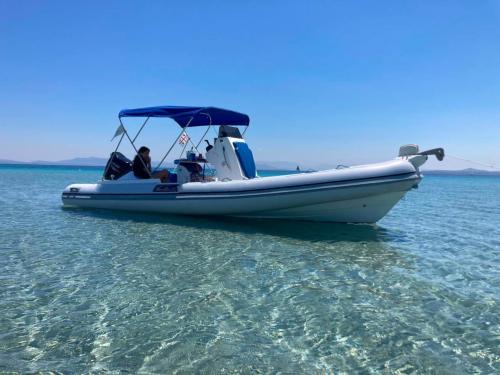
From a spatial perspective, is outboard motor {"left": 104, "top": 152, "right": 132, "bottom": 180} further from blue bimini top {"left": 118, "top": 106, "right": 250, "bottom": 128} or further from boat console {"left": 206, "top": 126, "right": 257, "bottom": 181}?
boat console {"left": 206, "top": 126, "right": 257, "bottom": 181}

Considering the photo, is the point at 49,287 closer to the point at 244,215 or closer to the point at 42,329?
the point at 42,329

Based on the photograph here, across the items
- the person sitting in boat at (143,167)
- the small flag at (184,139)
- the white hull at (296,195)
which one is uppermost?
the small flag at (184,139)

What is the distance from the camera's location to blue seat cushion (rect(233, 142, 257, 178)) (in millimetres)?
10039

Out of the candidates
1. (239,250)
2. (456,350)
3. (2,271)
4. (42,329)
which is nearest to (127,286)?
(42,329)

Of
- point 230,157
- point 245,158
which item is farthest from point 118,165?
point 245,158

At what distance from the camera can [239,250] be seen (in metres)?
6.83

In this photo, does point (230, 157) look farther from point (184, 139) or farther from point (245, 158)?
point (184, 139)

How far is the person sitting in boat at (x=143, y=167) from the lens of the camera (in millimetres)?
10344

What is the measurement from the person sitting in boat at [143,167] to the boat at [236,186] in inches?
7.7

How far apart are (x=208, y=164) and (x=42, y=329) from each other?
727cm

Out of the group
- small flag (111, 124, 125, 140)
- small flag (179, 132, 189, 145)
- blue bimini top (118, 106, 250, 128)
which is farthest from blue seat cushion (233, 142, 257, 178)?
small flag (111, 124, 125, 140)

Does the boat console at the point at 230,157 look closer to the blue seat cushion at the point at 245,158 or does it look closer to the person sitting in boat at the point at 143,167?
the blue seat cushion at the point at 245,158

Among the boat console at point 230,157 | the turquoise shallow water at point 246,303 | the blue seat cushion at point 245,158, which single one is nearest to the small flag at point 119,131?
the boat console at point 230,157

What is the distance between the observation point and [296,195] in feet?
27.8
